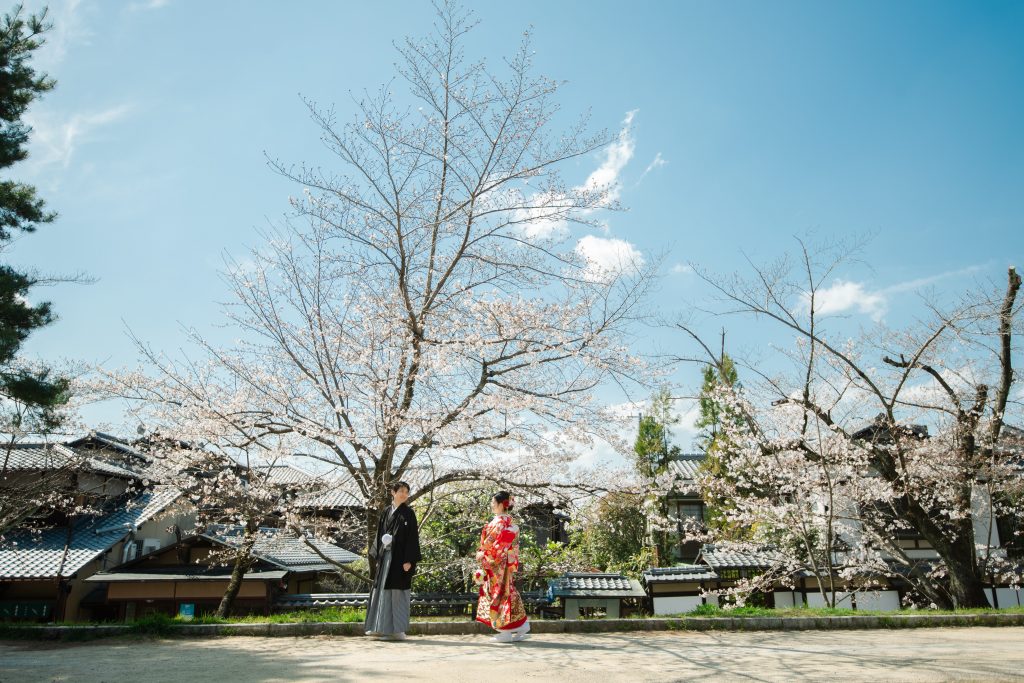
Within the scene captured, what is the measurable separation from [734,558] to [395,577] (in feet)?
47.5

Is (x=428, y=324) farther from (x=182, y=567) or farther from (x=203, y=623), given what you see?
(x=182, y=567)

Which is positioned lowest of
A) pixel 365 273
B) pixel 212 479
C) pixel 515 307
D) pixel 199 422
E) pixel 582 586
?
pixel 582 586

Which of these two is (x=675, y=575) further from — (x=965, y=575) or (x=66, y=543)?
(x=66, y=543)

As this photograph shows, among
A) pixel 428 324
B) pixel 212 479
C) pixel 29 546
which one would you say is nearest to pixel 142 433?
pixel 212 479

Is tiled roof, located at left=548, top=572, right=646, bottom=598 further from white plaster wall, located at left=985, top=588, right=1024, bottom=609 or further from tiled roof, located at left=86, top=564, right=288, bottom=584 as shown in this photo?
white plaster wall, located at left=985, top=588, right=1024, bottom=609

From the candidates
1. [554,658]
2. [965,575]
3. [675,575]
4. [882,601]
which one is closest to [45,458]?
[554,658]

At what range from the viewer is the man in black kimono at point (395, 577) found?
20.6 ft

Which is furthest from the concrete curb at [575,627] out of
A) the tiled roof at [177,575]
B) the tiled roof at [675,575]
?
the tiled roof at [177,575]

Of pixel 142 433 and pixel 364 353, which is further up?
pixel 364 353

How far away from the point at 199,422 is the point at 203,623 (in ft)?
9.44

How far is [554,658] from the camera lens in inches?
199

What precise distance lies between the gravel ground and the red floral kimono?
0.80 ft

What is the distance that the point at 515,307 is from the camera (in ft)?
28.7

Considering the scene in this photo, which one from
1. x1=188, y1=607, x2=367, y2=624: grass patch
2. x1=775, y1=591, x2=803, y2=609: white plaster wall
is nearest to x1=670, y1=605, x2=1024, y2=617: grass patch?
x1=188, y1=607, x2=367, y2=624: grass patch
